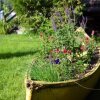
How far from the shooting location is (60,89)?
6.37 m

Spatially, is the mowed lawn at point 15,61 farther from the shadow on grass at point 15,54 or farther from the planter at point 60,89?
the planter at point 60,89

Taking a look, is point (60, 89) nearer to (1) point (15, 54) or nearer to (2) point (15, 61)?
(2) point (15, 61)

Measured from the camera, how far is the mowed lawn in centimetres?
825

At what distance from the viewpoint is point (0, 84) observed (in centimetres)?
877

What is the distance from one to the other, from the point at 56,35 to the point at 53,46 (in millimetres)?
238

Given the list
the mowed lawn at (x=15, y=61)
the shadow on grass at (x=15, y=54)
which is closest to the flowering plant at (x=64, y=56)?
the mowed lawn at (x=15, y=61)

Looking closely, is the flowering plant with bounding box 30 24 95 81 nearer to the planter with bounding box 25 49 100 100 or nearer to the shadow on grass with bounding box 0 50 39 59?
the planter with bounding box 25 49 100 100

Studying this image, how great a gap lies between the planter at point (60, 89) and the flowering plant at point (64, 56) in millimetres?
195

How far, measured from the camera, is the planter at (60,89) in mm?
6112

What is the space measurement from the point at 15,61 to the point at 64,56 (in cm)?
385

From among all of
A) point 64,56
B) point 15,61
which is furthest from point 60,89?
point 15,61

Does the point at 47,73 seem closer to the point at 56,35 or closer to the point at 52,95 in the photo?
the point at 52,95

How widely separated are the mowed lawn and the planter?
1331 millimetres

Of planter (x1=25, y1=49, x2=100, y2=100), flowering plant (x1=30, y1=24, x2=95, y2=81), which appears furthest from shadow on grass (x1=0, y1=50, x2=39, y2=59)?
planter (x1=25, y1=49, x2=100, y2=100)
